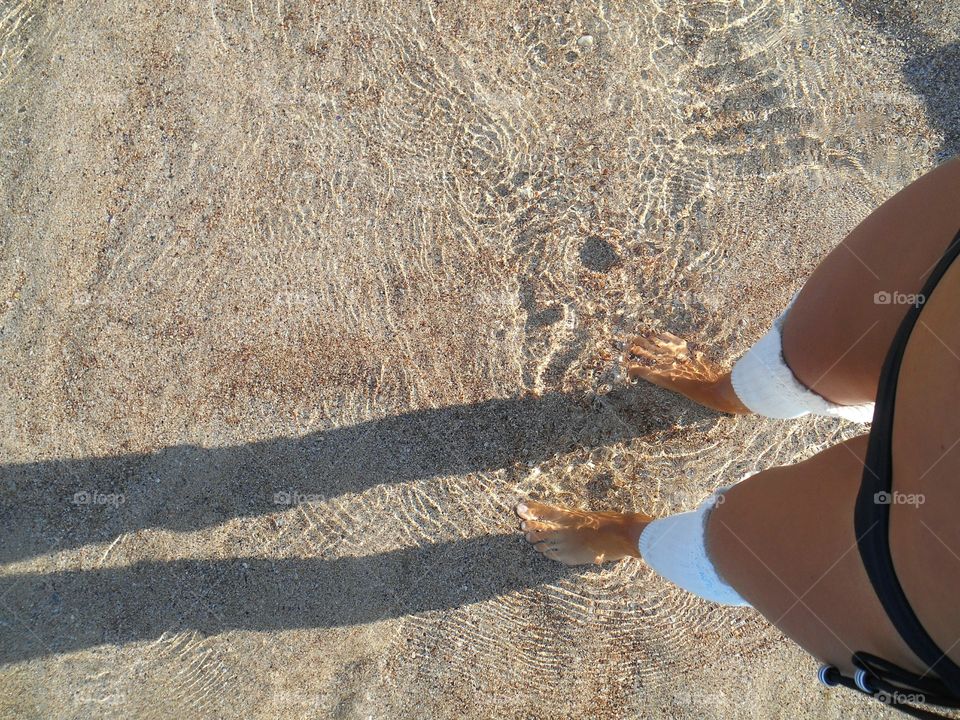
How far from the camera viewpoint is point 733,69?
2.75 meters

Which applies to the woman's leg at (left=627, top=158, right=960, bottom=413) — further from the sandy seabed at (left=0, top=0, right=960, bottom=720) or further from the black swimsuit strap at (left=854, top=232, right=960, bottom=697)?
the sandy seabed at (left=0, top=0, right=960, bottom=720)

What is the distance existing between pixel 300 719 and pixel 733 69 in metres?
3.20

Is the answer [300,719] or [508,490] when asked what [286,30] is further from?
[300,719]

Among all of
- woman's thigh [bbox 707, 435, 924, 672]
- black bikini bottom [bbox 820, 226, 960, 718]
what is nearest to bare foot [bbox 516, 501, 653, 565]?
woman's thigh [bbox 707, 435, 924, 672]

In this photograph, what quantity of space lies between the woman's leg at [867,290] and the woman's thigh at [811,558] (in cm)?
20

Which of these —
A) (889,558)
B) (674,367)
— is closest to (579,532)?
(674,367)

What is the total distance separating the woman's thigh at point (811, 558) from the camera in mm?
1253

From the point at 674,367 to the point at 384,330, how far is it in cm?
118

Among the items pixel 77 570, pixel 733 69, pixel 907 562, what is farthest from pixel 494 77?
pixel 77 570

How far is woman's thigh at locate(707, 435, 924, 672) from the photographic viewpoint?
4.11 feet

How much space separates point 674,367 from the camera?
8.59 ft

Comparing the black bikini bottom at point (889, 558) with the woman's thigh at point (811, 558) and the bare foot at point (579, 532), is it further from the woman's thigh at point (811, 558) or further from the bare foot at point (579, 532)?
the bare foot at point (579, 532)

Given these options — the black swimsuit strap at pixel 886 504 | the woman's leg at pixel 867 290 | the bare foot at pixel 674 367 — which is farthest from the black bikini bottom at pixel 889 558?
the bare foot at pixel 674 367

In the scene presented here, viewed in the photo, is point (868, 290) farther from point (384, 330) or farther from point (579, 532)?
point (384, 330)
